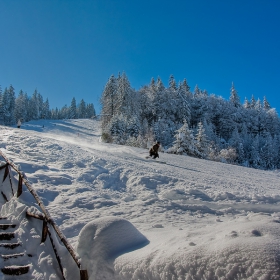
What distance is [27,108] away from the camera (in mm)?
100312

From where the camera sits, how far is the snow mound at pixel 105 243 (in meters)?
3.14

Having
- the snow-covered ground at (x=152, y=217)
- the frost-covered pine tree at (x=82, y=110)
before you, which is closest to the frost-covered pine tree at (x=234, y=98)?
the snow-covered ground at (x=152, y=217)

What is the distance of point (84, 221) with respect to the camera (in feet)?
20.2

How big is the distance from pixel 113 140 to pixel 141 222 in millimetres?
→ 26499

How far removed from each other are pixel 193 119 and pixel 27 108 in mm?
74267

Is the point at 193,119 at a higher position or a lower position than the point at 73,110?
lower

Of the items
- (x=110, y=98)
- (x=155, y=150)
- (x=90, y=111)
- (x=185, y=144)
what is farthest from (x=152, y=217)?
(x=90, y=111)

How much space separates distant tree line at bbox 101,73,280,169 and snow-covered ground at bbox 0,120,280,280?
21676mm

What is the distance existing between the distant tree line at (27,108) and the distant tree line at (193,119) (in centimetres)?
3960

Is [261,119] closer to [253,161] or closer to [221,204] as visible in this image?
[253,161]

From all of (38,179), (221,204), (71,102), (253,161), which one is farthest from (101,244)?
(71,102)

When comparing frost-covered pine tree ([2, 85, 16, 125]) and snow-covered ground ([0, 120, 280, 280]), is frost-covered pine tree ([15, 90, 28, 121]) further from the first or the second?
snow-covered ground ([0, 120, 280, 280])

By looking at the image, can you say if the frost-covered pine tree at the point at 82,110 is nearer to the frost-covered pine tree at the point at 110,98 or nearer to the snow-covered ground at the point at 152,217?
the frost-covered pine tree at the point at 110,98

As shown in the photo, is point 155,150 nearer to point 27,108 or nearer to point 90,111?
point 27,108
